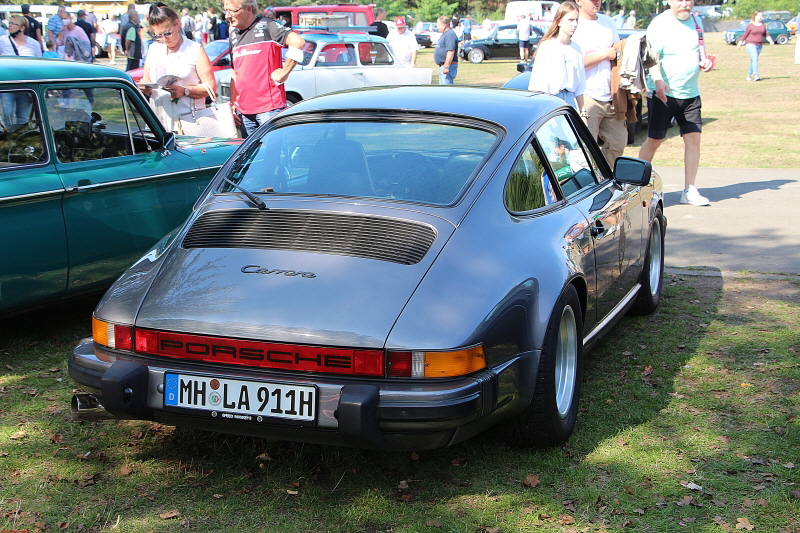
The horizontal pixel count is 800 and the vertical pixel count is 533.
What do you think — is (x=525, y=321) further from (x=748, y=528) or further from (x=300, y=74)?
(x=300, y=74)

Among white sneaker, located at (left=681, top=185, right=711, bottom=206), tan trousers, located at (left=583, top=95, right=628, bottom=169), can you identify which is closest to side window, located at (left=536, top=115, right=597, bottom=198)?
tan trousers, located at (left=583, top=95, right=628, bottom=169)

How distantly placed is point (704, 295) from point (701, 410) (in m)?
2.34

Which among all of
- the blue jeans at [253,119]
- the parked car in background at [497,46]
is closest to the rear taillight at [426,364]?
the blue jeans at [253,119]

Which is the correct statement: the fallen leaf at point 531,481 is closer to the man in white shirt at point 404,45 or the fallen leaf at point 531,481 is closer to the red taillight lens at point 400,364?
the red taillight lens at point 400,364

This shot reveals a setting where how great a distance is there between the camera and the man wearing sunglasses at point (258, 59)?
7879 mm

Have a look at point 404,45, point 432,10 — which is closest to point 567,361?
point 404,45

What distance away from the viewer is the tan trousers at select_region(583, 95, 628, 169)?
847 centimetres

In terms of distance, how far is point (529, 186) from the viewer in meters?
3.92

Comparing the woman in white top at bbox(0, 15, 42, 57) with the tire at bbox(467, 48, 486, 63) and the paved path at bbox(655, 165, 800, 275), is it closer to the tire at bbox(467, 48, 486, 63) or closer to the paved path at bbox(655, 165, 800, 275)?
the paved path at bbox(655, 165, 800, 275)

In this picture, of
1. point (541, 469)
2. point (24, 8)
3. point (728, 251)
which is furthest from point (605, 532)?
point (24, 8)

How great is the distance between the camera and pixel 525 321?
330cm

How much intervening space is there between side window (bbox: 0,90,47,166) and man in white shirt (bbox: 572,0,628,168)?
206 inches

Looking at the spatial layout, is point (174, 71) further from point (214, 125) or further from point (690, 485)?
point (690, 485)

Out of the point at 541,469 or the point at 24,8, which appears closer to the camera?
the point at 541,469
